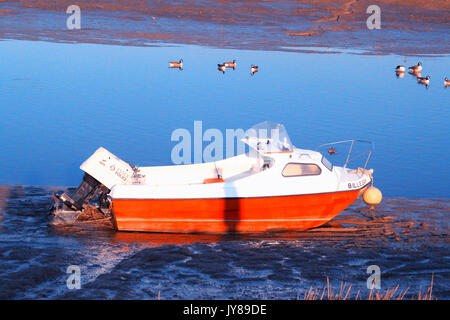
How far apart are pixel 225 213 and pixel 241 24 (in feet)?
97.0

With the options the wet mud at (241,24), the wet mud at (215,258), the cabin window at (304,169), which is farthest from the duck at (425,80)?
the cabin window at (304,169)

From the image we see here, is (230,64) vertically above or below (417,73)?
above

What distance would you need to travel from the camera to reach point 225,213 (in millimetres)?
16672

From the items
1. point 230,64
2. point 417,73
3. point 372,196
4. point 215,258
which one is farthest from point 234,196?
point 417,73

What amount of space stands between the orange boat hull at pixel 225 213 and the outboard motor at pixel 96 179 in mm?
839

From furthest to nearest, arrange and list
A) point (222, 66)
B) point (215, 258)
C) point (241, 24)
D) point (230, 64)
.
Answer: point (241, 24) → point (230, 64) → point (222, 66) → point (215, 258)

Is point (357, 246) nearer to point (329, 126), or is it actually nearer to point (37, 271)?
point (37, 271)

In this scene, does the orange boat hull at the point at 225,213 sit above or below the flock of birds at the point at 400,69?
below

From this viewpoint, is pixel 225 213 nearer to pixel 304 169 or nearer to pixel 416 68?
pixel 304 169

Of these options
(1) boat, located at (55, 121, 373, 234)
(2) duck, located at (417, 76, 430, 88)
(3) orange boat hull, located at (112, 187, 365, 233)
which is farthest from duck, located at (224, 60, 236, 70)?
(3) orange boat hull, located at (112, 187, 365, 233)

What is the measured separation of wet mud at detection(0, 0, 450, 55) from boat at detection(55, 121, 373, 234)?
77.9 feet

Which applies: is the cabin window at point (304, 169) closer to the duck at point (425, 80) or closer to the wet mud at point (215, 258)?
the wet mud at point (215, 258)

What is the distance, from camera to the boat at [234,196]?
53.9 ft
